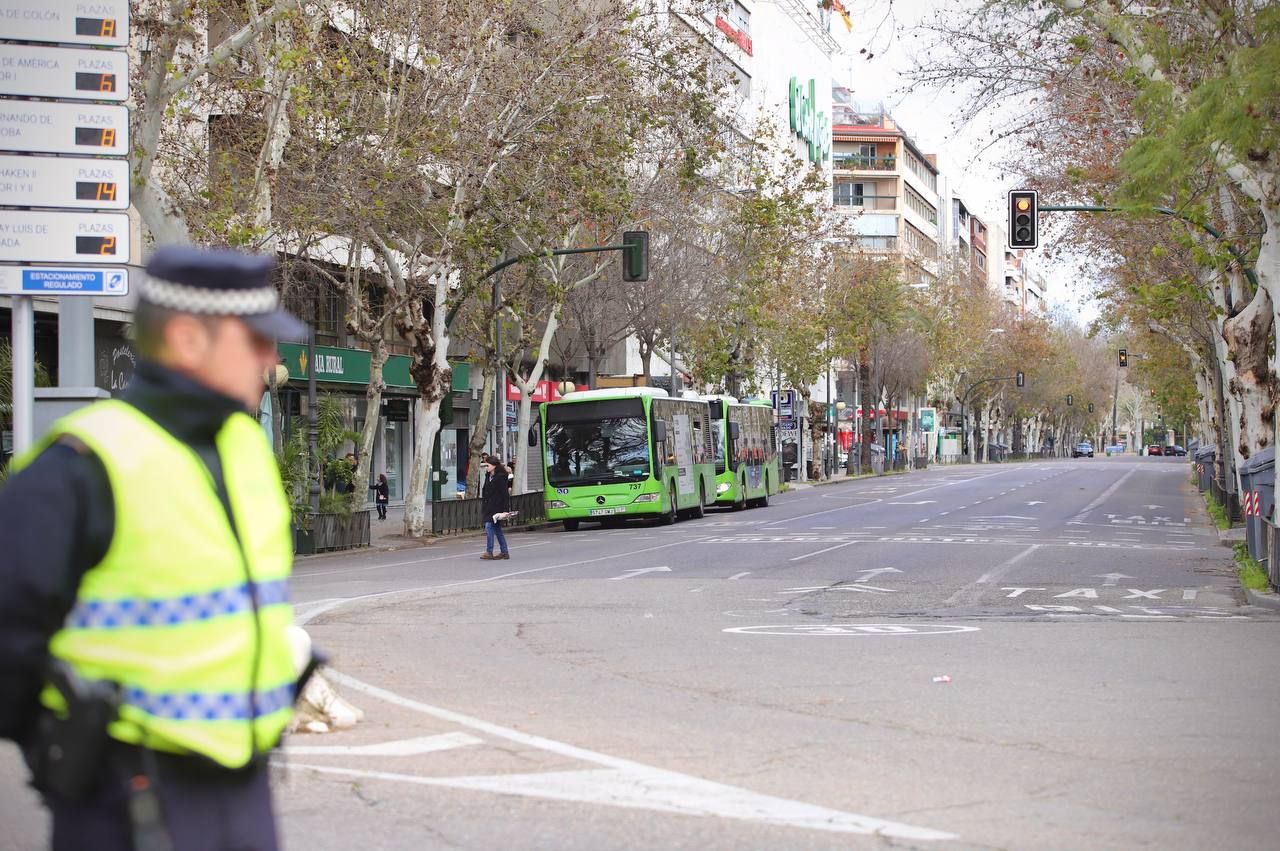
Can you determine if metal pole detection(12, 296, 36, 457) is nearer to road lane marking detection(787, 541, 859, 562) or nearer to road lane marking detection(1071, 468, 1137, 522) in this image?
road lane marking detection(787, 541, 859, 562)

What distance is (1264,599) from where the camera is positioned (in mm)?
17672

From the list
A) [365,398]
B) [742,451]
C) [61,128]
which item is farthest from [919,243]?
[61,128]

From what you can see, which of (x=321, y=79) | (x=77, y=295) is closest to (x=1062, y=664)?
(x=77, y=295)

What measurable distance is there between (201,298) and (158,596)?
534 millimetres

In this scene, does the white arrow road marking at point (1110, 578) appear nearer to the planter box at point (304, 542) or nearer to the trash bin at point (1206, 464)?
the planter box at point (304, 542)

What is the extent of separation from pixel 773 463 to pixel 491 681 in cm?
4399

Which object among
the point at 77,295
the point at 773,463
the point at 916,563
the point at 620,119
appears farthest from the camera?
the point at 773,463

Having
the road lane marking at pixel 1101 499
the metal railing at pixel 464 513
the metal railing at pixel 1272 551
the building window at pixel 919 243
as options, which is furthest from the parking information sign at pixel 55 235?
the building window at pixel 919 243

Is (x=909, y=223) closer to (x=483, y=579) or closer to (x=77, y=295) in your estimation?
(x=483, y=579)

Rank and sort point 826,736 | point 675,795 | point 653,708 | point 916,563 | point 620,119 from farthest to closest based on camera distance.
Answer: point 620,119 → point 916,563 → point 653,708 → point 826,736 → point 675,795

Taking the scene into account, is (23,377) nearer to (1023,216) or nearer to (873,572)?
(873,572)

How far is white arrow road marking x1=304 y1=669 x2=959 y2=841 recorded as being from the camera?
22.5 ft

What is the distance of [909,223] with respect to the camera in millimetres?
132750

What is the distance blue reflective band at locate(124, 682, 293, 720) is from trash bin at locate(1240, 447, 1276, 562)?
19.0m
